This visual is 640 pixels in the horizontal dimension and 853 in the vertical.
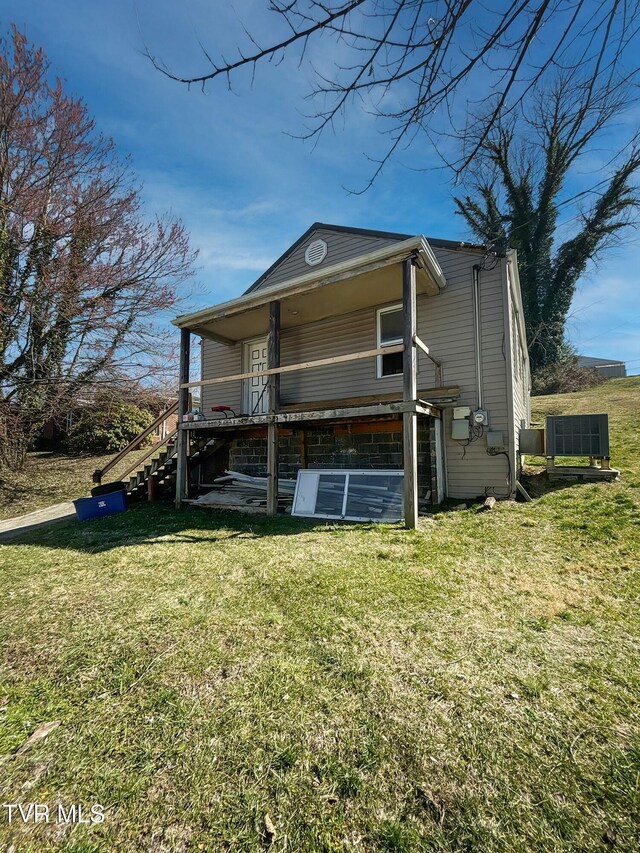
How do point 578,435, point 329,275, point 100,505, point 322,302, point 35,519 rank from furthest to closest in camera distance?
point 35,519, point 322,302, point 100,505, point 578,435, point 329,275

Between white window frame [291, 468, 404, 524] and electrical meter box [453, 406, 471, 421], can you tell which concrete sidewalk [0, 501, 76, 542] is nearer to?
white window frame [291, 468, 404, 524]

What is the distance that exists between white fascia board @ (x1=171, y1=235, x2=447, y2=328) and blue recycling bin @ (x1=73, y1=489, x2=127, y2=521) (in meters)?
3.86

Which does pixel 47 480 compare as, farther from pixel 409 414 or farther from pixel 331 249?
pixel 409 414

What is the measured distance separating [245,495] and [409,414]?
3.97m

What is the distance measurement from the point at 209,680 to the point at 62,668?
995 millimetres

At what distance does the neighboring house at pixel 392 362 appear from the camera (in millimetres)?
6066

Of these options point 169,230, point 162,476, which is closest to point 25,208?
point 169,230

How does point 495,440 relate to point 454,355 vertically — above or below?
below

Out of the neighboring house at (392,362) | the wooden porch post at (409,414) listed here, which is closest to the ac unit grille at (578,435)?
the neighboring house at (392,362)

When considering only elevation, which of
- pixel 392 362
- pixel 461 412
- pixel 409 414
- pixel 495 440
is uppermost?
pixel 392 362

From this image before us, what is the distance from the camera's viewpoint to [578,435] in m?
6.61

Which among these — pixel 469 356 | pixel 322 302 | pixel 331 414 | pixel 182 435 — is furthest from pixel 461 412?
pixel 182 435

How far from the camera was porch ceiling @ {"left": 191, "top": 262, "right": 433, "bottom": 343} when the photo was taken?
648cm

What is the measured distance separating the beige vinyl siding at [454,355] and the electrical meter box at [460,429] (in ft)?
0.60
